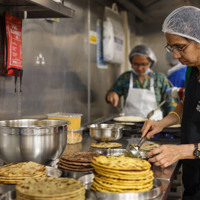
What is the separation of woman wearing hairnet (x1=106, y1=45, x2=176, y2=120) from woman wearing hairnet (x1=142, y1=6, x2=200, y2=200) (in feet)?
5.18

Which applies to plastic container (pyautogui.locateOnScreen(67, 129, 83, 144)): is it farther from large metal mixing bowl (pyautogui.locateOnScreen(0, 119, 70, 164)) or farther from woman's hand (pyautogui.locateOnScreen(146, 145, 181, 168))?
woman's hand (pyautogui.locateOnScreen(146, 145, 181, 168))

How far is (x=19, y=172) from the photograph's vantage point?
1.39 metres

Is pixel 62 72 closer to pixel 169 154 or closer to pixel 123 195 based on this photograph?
pixel 169 154

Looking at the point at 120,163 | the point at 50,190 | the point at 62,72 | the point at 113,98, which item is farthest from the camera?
the point at 113,98

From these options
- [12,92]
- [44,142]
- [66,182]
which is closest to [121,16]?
[12,92]

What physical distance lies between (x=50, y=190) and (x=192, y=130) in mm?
1216

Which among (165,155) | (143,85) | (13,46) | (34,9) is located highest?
(34,9)

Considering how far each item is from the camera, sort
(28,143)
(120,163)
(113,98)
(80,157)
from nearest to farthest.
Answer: (120,163)
(28,143)
(80,157)
(113,98)

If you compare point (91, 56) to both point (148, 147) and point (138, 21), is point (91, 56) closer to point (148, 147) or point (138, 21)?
point (148, 147)

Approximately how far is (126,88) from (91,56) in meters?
0.64

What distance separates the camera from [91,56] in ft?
12.3

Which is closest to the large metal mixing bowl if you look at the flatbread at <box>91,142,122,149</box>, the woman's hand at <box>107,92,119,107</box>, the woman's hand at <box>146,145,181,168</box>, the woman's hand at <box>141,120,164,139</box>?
the woman's hand at <box>146,145,181,168</box>

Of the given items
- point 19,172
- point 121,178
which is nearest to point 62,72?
point 19,172

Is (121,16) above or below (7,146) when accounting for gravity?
above
